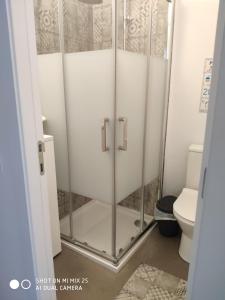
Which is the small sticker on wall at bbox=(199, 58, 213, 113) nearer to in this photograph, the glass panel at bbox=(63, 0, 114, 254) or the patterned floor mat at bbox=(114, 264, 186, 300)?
the glass panel at bbox=(63, 0, 114, 254)

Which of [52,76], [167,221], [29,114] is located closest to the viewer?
[29,114]

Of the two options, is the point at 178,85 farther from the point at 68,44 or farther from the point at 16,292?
the point at 16,292

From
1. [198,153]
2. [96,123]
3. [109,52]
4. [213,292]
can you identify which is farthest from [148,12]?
[213,292]

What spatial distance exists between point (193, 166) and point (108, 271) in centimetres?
112

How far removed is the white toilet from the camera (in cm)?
171

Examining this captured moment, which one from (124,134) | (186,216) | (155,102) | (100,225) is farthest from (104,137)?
(100,225)

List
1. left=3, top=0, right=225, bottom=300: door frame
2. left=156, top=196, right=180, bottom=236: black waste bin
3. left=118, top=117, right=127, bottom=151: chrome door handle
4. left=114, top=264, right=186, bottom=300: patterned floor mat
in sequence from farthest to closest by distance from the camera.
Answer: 1. left=156, top=196, right=180, bottom=236: black waste bin
2. left=118, top=117, right=127, bottom=151: chrome door handle
3. left=114, top=264, right=186, bottom=300: patterned floor mat
4. left=3, top=0, right=225, bottom=300: door frame

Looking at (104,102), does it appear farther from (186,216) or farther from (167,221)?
(167,221)

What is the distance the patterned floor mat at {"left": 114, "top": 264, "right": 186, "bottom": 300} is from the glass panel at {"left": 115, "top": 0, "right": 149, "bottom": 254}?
0.92 ft

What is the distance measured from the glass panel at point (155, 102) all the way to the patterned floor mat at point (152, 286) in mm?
648

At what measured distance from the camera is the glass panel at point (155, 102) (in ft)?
6.09

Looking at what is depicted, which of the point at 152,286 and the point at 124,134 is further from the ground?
the point at 124,134

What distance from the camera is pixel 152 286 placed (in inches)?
63.2

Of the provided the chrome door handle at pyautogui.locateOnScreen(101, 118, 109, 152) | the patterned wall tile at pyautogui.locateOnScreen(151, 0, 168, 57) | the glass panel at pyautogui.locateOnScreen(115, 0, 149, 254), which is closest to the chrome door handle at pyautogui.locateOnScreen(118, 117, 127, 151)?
the glass panel at pyautogui.locateOnScreen(115, 0, 149, 254)
